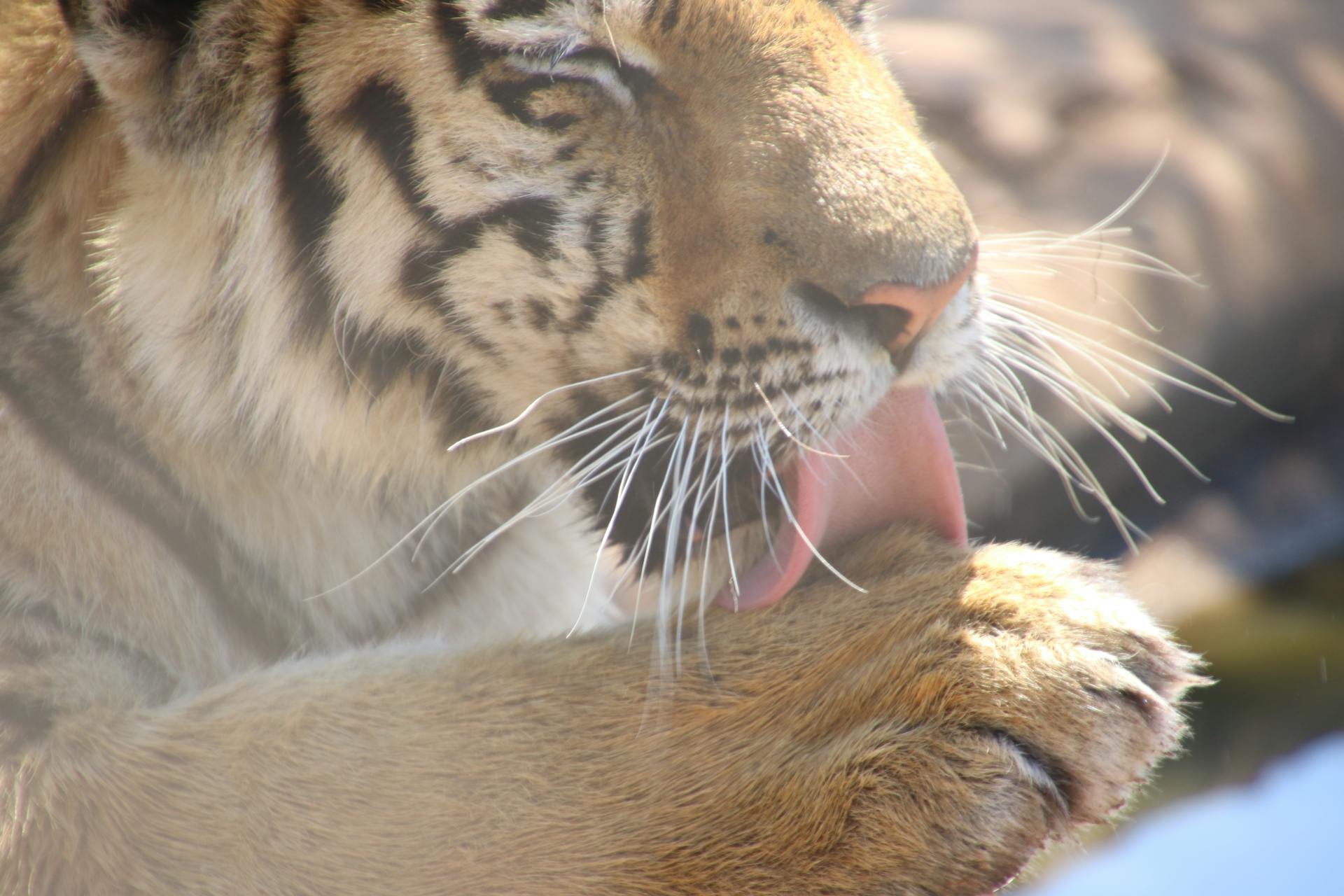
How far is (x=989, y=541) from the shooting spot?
1.13 metres

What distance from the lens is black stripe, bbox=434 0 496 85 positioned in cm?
105

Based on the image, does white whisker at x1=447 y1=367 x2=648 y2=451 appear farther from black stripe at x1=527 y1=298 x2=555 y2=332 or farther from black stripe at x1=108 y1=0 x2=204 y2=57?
black stripe at x1=108 y1=0 x2=204 y2=57

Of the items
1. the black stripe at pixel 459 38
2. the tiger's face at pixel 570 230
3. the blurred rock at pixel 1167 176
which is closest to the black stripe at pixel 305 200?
the tiger's face at pixel 570 230

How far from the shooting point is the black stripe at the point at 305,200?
3.57ft

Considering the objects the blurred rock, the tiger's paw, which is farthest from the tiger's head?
the blurred rock

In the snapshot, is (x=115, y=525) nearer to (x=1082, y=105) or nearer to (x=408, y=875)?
(x=408, y=875)

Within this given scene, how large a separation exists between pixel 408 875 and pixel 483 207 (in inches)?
20.8

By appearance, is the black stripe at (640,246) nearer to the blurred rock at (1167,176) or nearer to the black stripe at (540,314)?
the black stripe at (540,314)

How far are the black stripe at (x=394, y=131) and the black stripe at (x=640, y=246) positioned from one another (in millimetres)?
174

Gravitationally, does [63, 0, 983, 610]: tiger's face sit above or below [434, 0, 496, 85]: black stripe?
below

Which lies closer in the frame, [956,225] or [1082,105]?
[956,225]

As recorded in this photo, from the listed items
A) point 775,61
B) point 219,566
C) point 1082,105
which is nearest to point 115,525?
point 219,566

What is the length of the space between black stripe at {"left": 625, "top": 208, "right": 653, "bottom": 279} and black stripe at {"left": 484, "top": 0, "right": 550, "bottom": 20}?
177mm

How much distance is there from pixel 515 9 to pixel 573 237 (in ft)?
0.61
